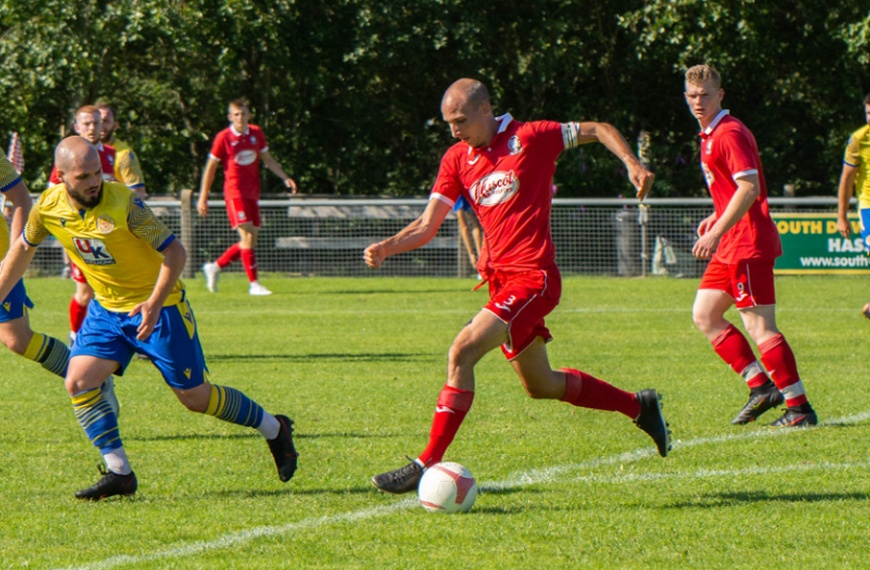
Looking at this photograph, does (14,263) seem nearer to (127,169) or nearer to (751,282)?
(751,282)

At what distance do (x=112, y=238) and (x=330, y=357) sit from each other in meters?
5.56

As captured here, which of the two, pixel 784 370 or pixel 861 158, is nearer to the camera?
pixel 784 370

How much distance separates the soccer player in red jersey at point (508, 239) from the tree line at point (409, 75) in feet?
55.0

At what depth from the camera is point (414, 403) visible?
8766 mm

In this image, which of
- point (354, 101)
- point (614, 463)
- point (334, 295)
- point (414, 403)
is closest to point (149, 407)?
point (414, 403)

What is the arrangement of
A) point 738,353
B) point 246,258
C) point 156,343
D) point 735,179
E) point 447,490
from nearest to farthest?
point 447,490
point 156,343
point 735,179
point 738,353
point 246,258

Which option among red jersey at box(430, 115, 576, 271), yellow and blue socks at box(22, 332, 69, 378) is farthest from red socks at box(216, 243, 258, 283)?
red jersey at box(430, 115, 576, 271)

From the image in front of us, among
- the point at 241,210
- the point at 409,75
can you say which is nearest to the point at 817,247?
the point at 241,210

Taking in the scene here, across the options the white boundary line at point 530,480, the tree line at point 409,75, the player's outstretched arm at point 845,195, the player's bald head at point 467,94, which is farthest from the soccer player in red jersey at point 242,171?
the player's bald head at point 467,94

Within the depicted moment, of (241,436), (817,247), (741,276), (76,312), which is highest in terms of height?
(741,276)

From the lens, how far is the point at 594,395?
254 inches

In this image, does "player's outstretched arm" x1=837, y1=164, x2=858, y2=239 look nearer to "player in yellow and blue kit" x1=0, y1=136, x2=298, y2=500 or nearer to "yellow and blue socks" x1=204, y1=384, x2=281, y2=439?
"yellow and blue socks" x1=204, y1=384, x2=281, y2=439

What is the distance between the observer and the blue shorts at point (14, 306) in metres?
7.65

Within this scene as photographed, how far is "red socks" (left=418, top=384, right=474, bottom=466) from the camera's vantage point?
19.1 ft
